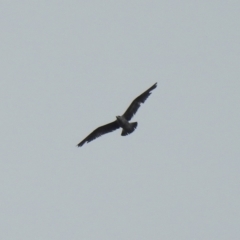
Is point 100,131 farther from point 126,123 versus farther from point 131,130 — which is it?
point 131,130

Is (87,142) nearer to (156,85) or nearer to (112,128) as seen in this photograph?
(112,128)

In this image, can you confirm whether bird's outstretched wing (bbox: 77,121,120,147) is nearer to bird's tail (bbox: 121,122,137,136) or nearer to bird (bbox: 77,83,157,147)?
bird (bbox: 77,83,157,147)

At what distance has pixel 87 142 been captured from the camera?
1076 inches

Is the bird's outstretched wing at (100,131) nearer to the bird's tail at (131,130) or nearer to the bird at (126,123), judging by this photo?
the bird at (126,123)

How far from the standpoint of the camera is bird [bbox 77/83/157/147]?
84.8 ft

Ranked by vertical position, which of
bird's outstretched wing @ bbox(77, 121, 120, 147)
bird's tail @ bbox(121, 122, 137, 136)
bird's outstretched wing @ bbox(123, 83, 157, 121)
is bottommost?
bird's tail @ bbox(121, 122, 137, 136)

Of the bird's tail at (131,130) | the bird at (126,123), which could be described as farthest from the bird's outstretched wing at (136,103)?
the bird's tail at (131,130)

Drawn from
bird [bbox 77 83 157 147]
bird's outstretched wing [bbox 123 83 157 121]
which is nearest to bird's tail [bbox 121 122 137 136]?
bird [bbox 77 83 157 147]

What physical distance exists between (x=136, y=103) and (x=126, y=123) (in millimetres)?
1060

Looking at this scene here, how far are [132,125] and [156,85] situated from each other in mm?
1975

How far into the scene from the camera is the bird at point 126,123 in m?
25.8

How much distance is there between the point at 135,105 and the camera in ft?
86.3

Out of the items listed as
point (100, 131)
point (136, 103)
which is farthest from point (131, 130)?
point (100, 131)

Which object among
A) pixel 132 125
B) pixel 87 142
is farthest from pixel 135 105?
pixel 87 142
